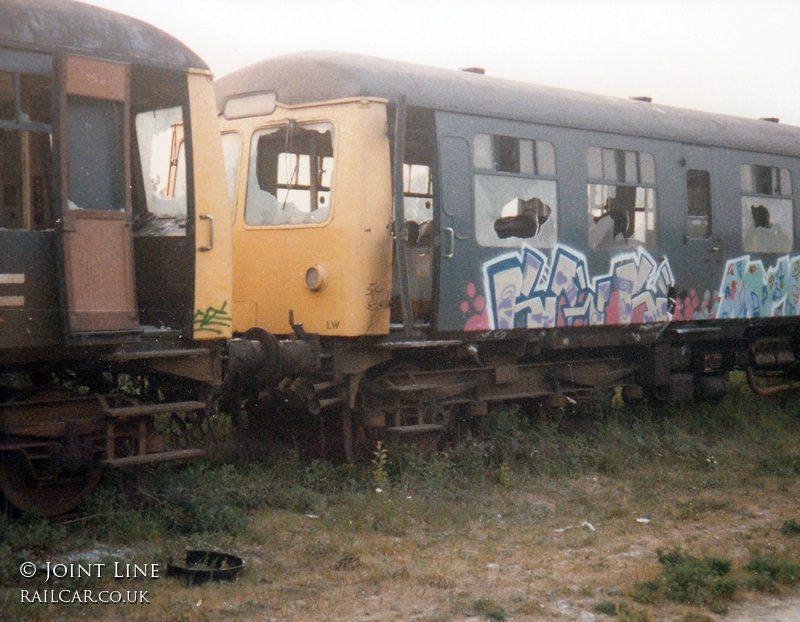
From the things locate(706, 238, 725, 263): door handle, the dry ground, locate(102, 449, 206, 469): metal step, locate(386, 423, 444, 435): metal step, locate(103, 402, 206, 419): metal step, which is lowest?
the dry ground

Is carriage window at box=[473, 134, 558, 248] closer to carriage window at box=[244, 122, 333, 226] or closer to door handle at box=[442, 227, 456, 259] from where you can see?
door handle at box=[442, 227, 456, 259]

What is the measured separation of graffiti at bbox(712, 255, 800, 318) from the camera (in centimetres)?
1161

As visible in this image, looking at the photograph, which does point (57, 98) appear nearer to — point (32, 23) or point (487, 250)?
point (32, 23)

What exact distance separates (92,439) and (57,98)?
217cm

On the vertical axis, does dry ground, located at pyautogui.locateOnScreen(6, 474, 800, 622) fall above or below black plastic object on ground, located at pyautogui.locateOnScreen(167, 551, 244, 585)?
below

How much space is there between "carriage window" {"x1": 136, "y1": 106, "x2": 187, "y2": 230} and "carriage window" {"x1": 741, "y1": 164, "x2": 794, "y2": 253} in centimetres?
730

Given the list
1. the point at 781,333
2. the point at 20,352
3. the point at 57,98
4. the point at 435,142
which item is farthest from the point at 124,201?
the point at 781,333

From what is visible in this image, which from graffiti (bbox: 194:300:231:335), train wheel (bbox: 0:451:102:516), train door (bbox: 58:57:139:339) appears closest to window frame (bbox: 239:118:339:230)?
graffiti (bbox: 194:300:231:335)

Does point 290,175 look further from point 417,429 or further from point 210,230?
point 417,429

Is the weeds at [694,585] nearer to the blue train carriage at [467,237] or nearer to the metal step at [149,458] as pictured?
the metal step at [149,458]

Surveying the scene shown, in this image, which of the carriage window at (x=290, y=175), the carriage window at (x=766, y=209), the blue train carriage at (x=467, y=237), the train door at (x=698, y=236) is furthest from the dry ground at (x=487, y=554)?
the carriage window at (x=766, y=209)

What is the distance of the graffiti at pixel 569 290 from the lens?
30.2 feet

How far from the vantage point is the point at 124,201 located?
6.43 metres

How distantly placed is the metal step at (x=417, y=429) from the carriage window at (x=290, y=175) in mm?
1876
